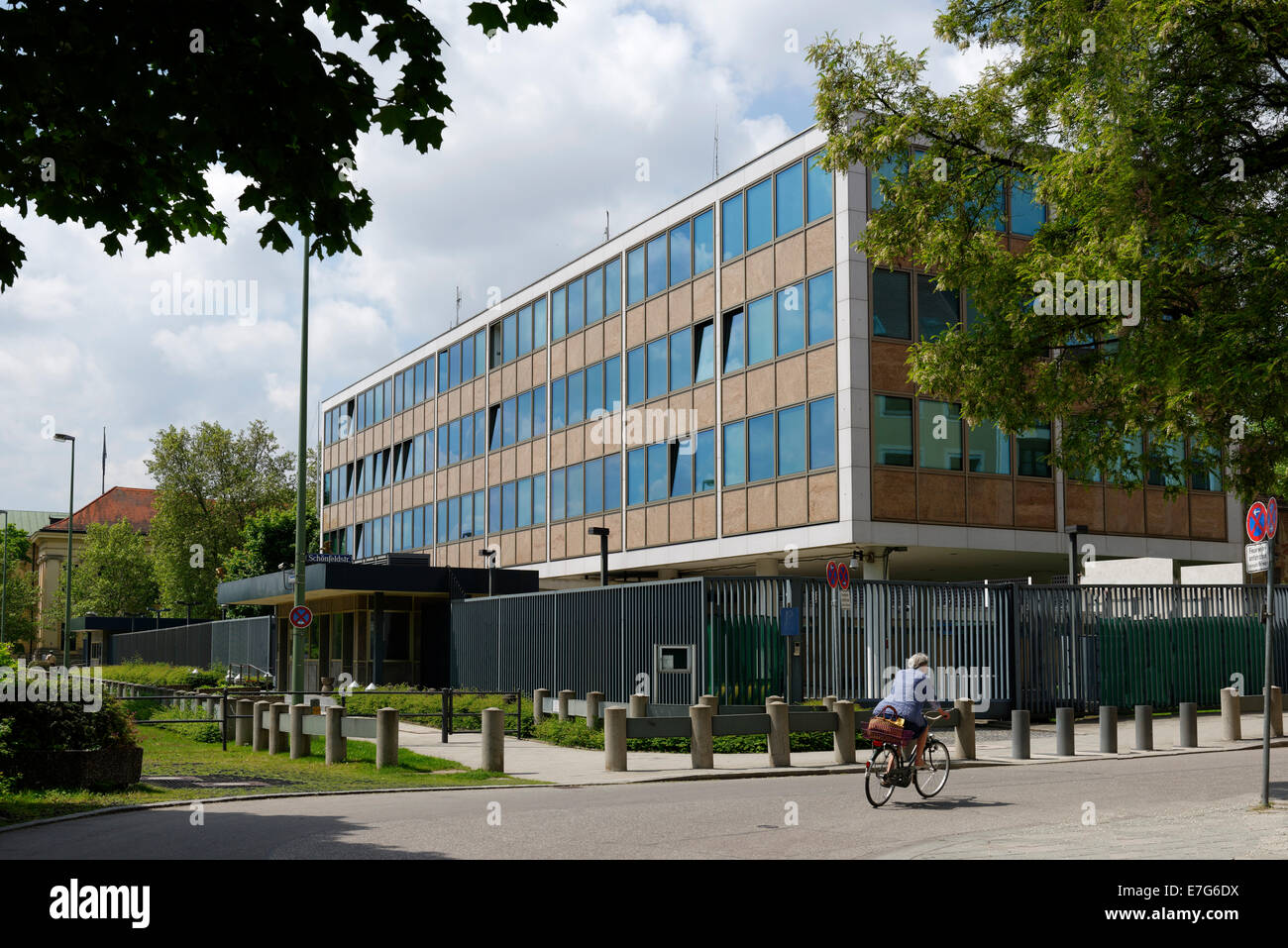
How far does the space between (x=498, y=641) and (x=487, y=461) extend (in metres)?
17.2

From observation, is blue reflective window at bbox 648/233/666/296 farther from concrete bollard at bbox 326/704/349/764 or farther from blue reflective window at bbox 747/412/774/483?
concrete bollard at bbox 326/704/349/764

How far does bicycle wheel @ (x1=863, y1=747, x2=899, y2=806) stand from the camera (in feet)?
41.8

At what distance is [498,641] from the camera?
33.6 meters

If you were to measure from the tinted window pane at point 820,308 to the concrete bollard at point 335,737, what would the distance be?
17.8m

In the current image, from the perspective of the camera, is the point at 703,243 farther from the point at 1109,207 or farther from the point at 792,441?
the point at 1109,207

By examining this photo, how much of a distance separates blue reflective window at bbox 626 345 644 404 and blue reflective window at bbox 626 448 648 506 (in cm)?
163

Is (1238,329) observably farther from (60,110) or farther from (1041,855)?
(60,110)

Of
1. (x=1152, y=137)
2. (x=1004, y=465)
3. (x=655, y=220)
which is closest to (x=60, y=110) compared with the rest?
(x=1152, y=137)

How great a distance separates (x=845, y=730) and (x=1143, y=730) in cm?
545

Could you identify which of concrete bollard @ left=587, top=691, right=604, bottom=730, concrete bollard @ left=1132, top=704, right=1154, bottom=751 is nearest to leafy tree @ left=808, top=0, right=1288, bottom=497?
concrete bollard @ left=1132, top=704, right=1154, bottom=751

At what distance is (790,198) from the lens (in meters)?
33.9

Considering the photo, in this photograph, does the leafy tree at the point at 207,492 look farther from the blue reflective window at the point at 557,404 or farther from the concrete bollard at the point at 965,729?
the concrete bollard at the point at 965,729

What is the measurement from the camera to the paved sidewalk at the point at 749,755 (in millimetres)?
16922

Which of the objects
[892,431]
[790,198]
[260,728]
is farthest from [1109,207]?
[790,198]
